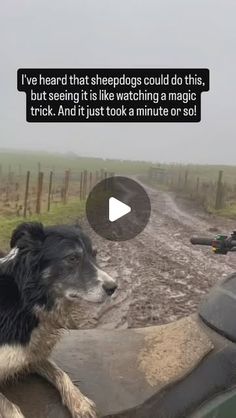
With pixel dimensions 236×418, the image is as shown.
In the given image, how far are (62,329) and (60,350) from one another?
31 cm

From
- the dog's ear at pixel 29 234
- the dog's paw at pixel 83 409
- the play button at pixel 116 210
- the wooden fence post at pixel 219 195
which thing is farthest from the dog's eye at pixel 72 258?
the wooden fence post at pixel 219 195

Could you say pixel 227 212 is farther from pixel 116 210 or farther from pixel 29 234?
pixel 29 234

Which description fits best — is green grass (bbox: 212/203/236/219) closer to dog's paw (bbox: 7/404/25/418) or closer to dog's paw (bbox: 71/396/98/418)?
dog's paw (bbox: 71/396/98/418)

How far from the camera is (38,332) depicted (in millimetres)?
2479

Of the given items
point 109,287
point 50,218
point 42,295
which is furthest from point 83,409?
point 50,218

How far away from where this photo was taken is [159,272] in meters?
10.5

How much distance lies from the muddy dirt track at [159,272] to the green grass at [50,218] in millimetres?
2738

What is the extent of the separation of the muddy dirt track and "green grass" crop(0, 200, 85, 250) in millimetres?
2738

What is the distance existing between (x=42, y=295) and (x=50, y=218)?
16709 millimetres

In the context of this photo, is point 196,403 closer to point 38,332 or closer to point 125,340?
point 125,340

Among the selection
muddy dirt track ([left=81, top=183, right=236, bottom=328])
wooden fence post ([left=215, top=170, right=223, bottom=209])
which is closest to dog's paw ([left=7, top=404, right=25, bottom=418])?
muddy dirt track ([left=81, top=183, right=236, bottom=328])

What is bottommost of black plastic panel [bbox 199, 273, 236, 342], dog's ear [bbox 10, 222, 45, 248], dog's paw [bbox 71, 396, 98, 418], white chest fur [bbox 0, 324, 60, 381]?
dog's paw [bbox 71, 396, 98, 418]

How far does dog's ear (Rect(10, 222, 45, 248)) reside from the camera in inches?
104

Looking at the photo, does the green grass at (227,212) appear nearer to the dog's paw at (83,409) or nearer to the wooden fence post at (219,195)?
the wooden fence post at (219,195)
